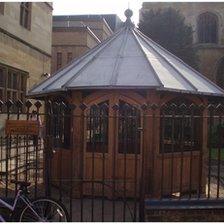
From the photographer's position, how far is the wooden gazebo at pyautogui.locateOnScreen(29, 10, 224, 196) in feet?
29.0

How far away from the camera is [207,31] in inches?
1513

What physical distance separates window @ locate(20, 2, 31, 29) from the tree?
42.4ft

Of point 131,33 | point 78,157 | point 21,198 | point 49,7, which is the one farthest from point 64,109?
point 49,7

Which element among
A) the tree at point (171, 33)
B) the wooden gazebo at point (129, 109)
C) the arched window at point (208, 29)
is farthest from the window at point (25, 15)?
the arched window at point (208, 29)

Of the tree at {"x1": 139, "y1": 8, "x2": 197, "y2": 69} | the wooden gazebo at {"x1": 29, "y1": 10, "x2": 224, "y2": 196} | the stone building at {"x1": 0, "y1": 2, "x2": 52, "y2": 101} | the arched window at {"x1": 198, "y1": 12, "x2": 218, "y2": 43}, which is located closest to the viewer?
the wooden gazebo at {"x1": 29, "y1": 10, "x2": 224, "y2": 196}

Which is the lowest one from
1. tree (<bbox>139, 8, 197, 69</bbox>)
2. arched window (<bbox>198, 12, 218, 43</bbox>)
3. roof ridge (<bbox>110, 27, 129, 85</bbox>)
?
roof ridge (<bbox>110, 27, 129, 85</bbox>)

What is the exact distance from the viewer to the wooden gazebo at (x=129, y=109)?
885 centimetres

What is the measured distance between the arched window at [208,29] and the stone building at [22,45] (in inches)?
745

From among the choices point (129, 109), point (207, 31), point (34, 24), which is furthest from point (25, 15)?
point (207, 31)

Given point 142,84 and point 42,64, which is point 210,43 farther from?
point 142,84

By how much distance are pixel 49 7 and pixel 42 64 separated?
3154 mm

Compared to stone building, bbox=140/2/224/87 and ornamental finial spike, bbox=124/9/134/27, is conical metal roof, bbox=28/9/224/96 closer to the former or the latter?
ornamental finial spike, bbox=124/9/134/27

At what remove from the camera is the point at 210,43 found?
38.2m

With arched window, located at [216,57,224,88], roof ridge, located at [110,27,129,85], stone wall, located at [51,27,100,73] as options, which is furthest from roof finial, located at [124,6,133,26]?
arched window, located at [216,57,224,88]
